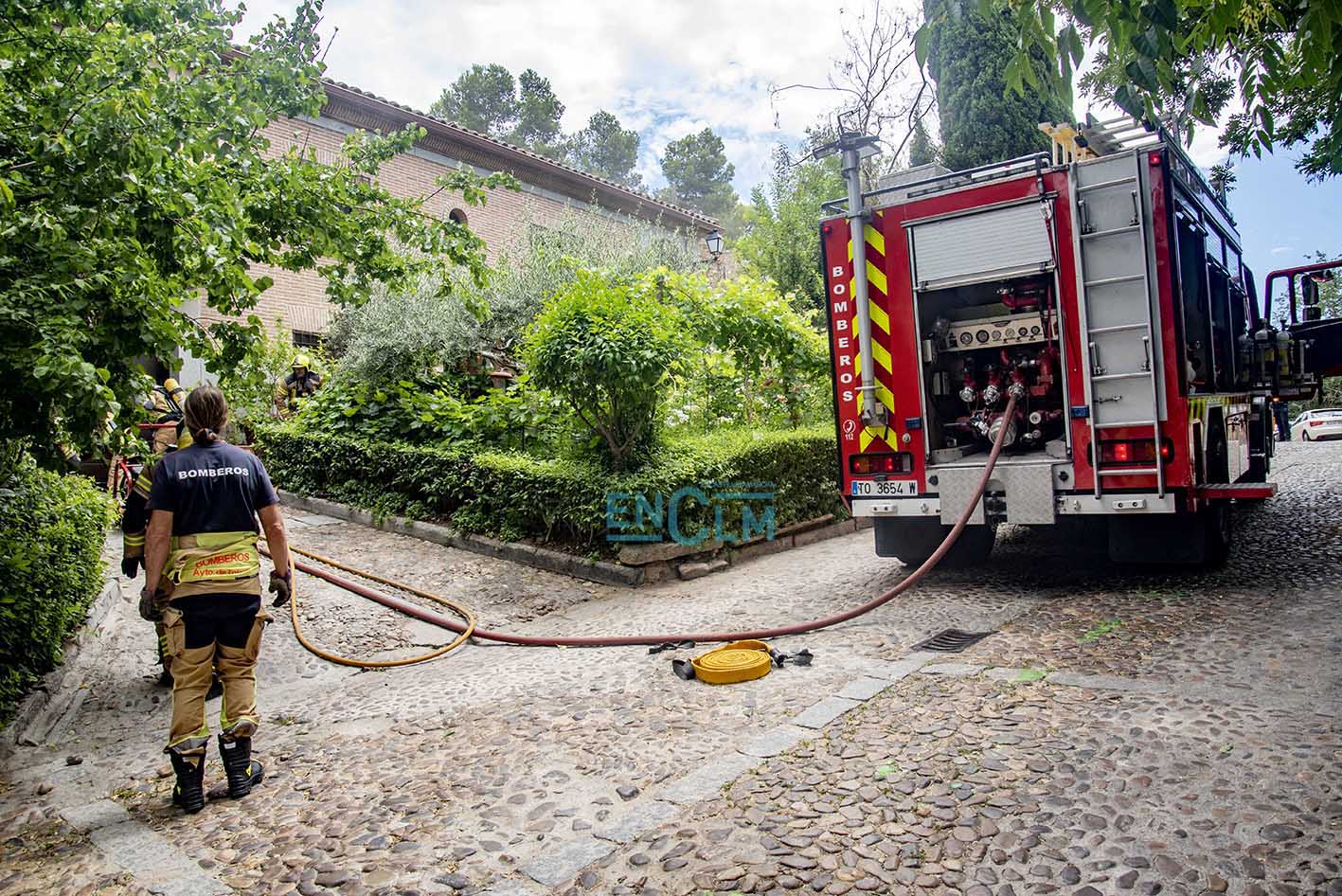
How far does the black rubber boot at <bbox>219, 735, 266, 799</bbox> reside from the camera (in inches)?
158

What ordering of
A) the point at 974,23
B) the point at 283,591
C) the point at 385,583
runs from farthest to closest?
the point at 974,23 < the point at 385,583 < the point at 283,591

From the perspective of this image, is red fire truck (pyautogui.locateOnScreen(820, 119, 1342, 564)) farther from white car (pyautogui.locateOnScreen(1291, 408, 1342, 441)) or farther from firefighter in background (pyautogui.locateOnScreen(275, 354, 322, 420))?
white car (pyautogui.locateOnScreen(1291, 408, 1342, 441))

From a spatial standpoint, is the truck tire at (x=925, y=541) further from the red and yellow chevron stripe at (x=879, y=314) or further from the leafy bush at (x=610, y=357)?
the leafy bush at (x=610, y=357)

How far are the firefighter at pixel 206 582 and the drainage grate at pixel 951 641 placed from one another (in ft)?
12.4

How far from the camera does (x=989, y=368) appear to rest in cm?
→ 718

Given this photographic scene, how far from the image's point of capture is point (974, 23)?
60.4ft

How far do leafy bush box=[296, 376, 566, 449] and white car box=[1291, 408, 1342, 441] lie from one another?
1234 inches

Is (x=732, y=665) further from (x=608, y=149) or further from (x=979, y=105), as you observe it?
(x=608, y=149)

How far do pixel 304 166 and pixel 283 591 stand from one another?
130 inches

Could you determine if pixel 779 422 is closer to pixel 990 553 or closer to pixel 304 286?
pixel 990 553

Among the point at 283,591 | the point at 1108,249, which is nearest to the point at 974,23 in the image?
the point at 1108,249

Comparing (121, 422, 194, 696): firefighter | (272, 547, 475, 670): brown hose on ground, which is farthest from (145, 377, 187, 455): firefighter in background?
(272, 547, 475, 670): brown hose on ground

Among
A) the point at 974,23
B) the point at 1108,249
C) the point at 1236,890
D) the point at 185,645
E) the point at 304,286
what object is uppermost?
the point at 974,23

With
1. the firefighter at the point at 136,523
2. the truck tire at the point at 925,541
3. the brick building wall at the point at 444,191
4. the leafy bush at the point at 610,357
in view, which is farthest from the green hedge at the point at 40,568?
the brick building wall at the point at 444,191
